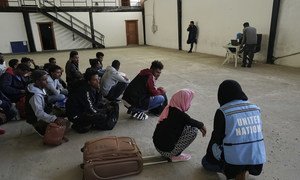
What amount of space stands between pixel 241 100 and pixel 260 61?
6.81 meters

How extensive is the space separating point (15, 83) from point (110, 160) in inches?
107

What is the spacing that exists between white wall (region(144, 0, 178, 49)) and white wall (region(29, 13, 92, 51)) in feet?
15.1

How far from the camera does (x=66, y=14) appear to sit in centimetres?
1512

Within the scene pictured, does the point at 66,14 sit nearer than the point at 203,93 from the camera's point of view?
No

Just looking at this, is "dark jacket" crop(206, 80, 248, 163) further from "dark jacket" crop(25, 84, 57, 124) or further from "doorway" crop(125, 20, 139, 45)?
"doorway" crop(125, 20, 139, 45)

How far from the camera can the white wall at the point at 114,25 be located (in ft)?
52.9


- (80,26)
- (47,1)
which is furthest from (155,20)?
(47,1)

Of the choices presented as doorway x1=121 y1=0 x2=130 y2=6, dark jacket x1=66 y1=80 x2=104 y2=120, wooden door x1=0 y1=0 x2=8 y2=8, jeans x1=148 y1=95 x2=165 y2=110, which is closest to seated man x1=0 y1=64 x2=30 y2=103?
dark jacket x1=66 y1=80 x2=104 y2=120

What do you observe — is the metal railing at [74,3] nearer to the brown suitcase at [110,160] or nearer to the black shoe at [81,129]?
the black shoe at [81,129]

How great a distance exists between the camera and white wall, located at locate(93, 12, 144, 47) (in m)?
16.1

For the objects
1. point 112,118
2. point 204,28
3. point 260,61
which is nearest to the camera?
point 112,118

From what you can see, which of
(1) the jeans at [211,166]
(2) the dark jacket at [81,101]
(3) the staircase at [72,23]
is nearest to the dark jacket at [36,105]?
(2) the dark jacket at [81,101]

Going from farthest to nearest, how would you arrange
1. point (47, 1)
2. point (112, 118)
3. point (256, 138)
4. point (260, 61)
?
point (47, 1) → point (260, 61) → point (112, 118) → point (256, 138)

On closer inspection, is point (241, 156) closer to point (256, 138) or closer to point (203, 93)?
point (256, 138)
